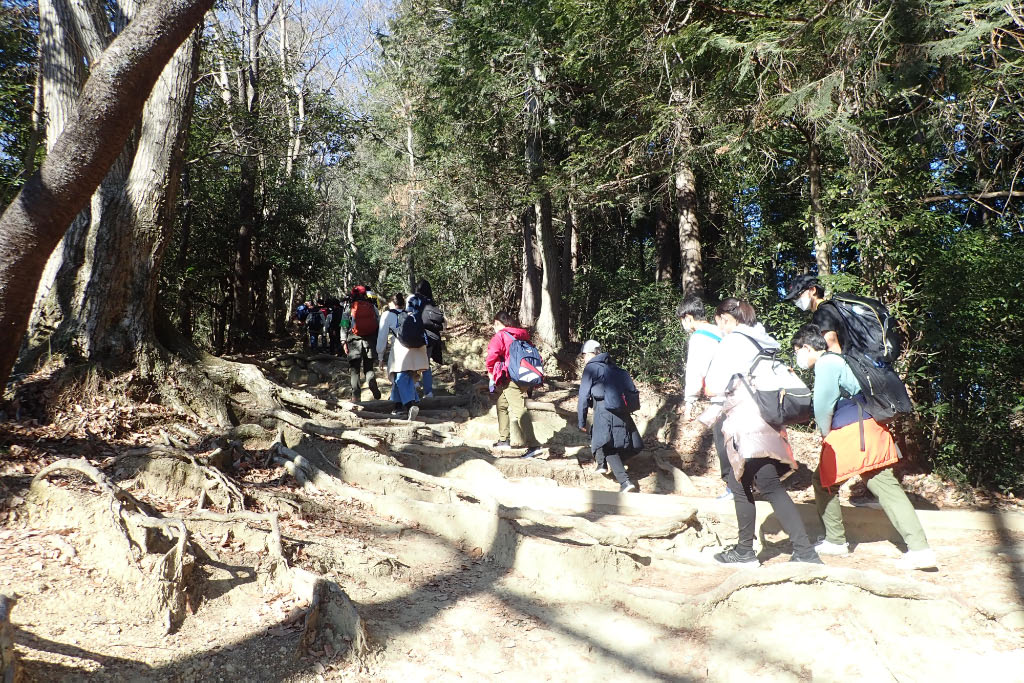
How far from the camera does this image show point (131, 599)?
349 centimetres

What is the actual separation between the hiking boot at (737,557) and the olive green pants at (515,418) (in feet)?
12.1

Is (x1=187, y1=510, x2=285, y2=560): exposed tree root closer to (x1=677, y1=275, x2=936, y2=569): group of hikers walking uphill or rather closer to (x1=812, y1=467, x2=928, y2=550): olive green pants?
(x1=677, y1=275, x2=936, y2=569): group of hikers walking uphill

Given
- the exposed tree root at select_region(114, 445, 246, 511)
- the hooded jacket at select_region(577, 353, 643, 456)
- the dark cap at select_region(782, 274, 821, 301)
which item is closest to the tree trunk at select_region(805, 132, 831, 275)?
the dark cap at select_region(782, 274, 821, 301)

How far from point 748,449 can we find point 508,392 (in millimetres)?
4087

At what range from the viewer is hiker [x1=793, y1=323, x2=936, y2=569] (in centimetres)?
446

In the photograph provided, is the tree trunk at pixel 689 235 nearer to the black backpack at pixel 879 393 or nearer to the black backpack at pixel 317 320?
the black backpack at pixel 879 393

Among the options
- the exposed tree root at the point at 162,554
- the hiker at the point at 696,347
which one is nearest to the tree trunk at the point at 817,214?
the hiker at the point at 696,347

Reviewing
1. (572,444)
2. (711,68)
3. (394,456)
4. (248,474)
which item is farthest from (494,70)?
(248,474)

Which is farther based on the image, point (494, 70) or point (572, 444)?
point (494, 70)

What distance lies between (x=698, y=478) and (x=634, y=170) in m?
5.81

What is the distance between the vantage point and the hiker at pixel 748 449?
4.42 m

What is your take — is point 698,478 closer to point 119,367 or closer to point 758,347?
point 758,347

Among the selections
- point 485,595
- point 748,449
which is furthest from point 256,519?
point 748,449

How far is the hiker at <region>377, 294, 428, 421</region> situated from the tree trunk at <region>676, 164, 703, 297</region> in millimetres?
5352
